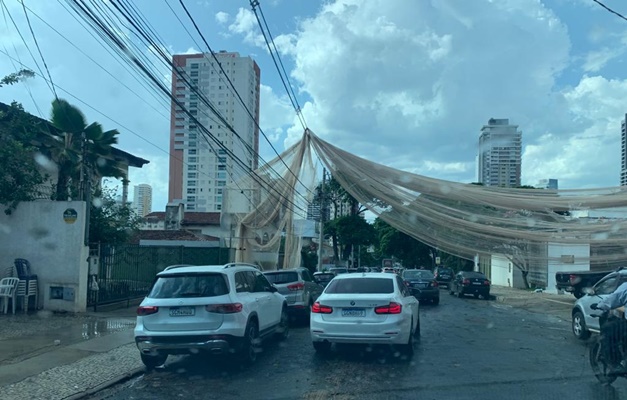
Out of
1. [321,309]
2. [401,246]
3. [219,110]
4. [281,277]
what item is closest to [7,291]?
[281,277]

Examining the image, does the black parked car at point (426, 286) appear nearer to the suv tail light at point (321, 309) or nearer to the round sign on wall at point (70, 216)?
the round sign on wall at point (70, 216)

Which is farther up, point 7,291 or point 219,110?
point 219,110

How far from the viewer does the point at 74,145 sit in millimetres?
19422

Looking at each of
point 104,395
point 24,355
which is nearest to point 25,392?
point 104,395

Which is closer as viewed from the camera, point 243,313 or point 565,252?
point 243,313

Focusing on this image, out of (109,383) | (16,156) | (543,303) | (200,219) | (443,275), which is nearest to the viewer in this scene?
(109,383)

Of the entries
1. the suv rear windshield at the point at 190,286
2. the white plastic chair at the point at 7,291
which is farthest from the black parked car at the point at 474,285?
the suv rear windshield at the point at 190,286

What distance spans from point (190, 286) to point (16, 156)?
8406 mm

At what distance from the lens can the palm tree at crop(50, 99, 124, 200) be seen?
18484mm

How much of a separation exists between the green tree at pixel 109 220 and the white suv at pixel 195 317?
1017cm

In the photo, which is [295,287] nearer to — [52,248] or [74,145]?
[52,248]

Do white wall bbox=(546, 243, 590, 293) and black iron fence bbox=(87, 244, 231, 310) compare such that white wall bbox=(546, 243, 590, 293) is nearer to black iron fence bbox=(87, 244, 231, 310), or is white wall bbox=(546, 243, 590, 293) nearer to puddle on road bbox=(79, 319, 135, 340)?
puddle on road bbox=(79, 319, 135, 340)

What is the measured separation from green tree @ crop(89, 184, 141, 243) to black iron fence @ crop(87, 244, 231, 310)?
126 centimetres

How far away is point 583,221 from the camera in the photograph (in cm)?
1269
